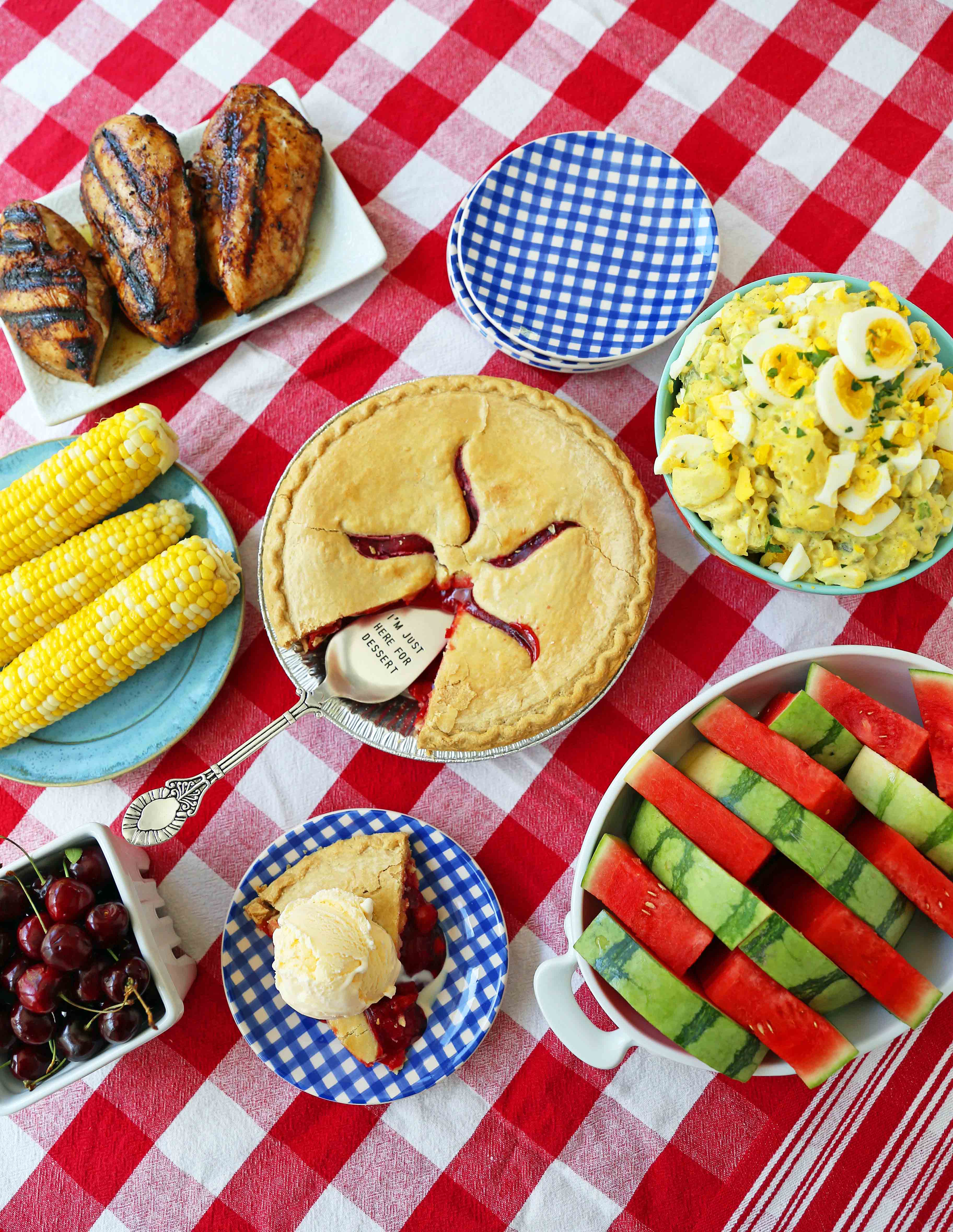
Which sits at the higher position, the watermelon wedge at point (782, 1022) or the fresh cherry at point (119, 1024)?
the watermelon wedge at point (782, 1022)

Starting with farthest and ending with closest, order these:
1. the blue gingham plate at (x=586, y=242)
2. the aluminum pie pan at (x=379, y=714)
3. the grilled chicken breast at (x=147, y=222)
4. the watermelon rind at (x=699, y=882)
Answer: the blue gingham plate at (x=586, y=242)
the grilled chicken breast at (x=147, y=222)
the aluminum pie pan at (x=379, y=714)
the watermelon rind at (x=699, y=882)

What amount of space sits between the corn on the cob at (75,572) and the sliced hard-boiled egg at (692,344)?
137 cm

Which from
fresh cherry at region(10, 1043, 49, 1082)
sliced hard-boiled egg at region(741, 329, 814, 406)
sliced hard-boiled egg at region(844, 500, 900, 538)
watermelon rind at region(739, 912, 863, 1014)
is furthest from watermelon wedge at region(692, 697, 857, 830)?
fresh cherry at region(10, 1043, 49, 1082)

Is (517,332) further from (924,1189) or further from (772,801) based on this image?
(924,1189)

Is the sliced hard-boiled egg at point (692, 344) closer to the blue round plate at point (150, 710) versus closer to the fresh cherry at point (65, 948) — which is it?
the blue round plate at point (150, 710)

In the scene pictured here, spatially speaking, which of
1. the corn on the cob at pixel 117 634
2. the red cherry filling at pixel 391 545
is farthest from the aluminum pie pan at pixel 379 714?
the red cherry filling at pixel 391 545

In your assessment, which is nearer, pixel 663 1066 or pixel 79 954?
pixel 79 954

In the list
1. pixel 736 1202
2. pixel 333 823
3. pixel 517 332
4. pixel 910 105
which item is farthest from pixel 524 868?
pixel 910 105

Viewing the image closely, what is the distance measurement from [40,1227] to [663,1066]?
173 cm

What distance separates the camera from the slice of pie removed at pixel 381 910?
2227mm

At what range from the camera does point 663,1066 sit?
237cm

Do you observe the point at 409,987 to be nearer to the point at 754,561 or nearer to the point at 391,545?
the point at 391,545

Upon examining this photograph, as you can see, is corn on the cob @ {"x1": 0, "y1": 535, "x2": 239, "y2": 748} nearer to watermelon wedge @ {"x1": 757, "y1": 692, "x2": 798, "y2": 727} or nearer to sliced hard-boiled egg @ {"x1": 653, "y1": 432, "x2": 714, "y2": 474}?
sliced hard-boiled egg @ {"x1": 653, "y1": 432, "x2": 714, "y2": 474}

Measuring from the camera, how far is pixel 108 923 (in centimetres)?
208
